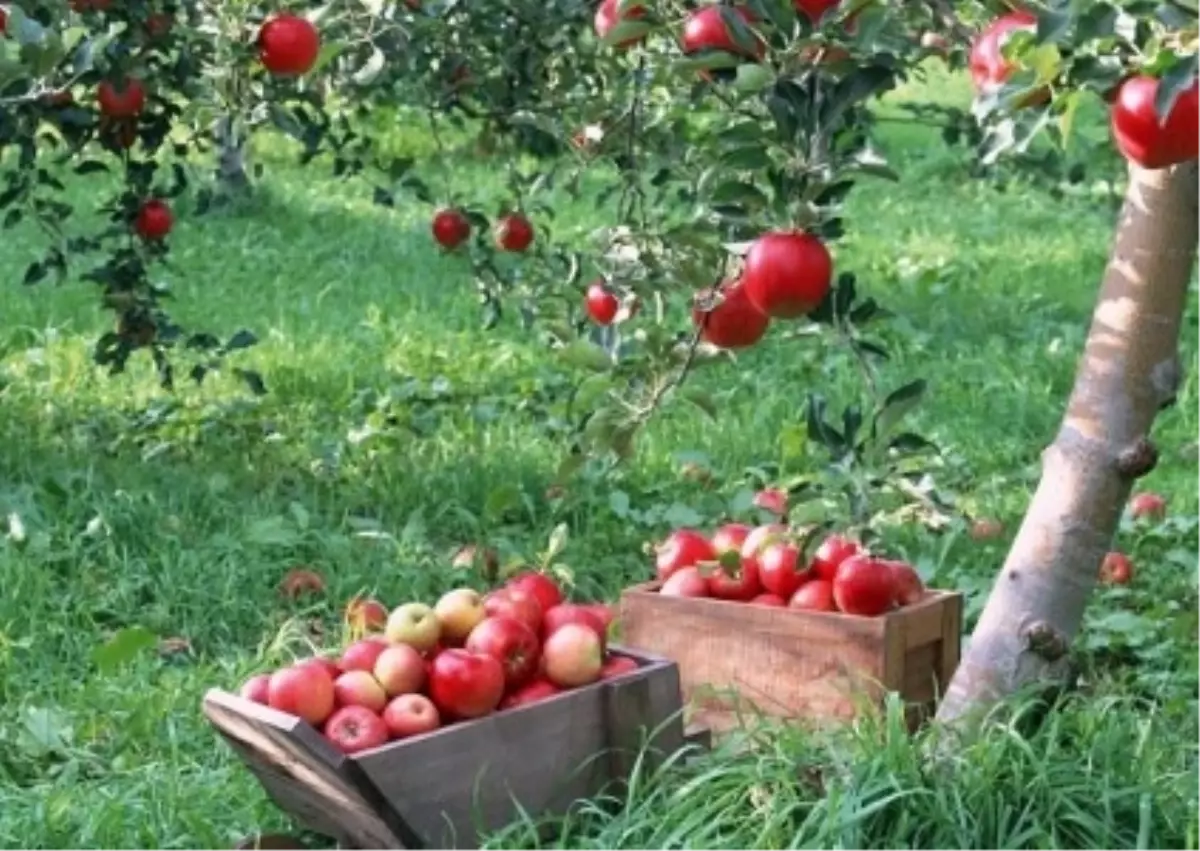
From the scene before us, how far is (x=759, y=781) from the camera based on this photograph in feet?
8.63

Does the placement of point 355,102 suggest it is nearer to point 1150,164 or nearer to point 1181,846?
point 1181,846

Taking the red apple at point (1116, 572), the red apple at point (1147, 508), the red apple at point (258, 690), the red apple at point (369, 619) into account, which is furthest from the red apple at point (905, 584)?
the red apple at point (1147, 508)

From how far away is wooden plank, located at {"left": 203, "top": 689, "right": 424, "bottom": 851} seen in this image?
249 centimetres

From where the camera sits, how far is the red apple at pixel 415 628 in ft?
9.04

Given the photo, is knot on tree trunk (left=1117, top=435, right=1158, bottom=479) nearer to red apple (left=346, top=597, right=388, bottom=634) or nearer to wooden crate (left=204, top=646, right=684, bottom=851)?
wooden crate (left=204, top=646, right=684, bottom=851)

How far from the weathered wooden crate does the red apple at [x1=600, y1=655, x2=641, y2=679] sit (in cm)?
20

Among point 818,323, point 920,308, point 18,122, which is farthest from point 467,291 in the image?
point 818,323

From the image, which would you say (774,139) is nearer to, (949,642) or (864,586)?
(864,586)

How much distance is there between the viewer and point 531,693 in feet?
8.99

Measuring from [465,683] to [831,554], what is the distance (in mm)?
662

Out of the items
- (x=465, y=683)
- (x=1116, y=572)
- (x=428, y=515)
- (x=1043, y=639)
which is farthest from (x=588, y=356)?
(x=428, y=515)

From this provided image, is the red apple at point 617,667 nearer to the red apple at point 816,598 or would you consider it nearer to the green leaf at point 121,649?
the red apple at point 816,598

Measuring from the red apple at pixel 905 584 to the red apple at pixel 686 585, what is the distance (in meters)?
0.26

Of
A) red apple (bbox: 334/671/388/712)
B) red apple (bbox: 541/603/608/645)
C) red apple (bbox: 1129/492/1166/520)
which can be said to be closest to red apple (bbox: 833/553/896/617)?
red apple (bbox: 541/603/608/645)
